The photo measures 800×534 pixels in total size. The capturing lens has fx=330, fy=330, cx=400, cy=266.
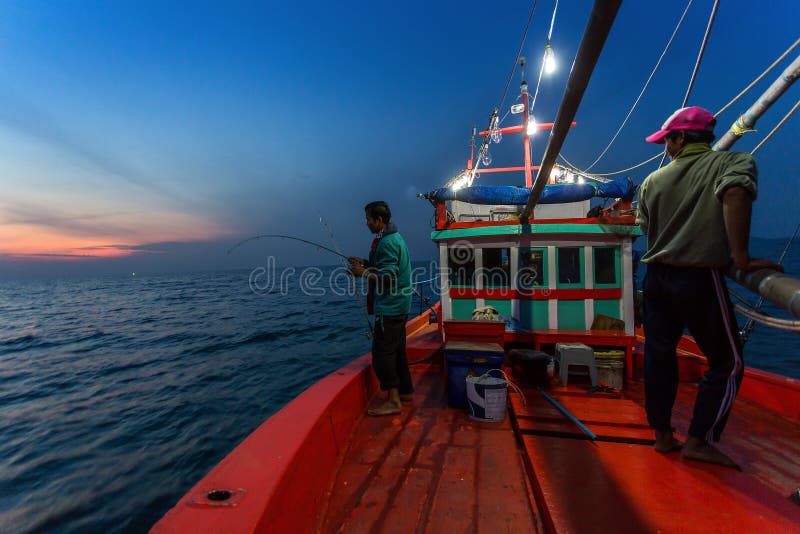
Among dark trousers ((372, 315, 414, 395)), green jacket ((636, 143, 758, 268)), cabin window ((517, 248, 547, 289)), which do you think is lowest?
dark trousers ((372, 315, 414, 395))

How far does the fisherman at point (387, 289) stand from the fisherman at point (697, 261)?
2022 millimetres

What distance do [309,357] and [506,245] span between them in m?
7.92

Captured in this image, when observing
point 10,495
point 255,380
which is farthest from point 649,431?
point 255,380

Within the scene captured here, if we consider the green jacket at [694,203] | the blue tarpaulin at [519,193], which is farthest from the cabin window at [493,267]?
the green jacket at [694,203]

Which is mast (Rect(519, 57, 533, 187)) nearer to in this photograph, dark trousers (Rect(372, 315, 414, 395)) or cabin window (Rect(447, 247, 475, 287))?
cabin window (Rect(447, 247, 475, 287))

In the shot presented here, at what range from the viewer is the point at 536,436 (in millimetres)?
2844

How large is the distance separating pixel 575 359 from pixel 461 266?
84.0 inches

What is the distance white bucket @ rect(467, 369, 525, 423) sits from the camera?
10.5 ft

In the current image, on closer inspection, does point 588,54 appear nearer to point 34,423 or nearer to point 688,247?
point 688,247

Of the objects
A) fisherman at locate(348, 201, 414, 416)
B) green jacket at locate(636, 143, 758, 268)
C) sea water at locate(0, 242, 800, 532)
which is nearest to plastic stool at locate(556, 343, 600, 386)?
fisherman at locate(348, 201, 414, 416)

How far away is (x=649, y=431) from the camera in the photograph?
2842 millimetres

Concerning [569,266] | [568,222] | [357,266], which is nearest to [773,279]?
[357,266]

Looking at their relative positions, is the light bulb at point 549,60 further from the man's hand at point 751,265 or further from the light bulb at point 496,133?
the man's hand at point 751,265

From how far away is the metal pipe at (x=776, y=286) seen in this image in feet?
4.08
